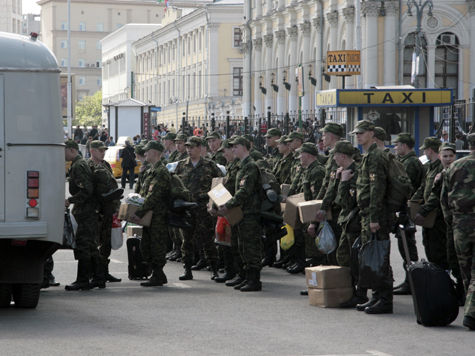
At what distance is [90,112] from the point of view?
480ft

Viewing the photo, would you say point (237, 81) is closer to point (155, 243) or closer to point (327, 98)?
point (327, 98)

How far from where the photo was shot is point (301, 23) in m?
68.6

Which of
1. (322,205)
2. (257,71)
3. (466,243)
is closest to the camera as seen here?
(466,243)

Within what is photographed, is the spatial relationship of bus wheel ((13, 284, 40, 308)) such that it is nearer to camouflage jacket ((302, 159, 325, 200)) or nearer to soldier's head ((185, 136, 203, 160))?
camouflage jacket ((302, 159, 325, 200))

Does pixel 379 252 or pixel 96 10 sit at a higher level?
pixel 96 10

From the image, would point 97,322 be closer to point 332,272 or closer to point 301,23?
point 332,272

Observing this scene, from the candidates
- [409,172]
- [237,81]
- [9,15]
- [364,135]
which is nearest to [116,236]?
[409,172]

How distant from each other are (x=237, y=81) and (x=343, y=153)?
83116 mm

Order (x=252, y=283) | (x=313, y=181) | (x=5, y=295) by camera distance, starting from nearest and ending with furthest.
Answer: (x=5, y=295) → (x=252, y=283) → (x=313, y=181)

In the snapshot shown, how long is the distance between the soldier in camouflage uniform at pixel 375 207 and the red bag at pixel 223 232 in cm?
297

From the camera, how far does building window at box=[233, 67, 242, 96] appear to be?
310ft

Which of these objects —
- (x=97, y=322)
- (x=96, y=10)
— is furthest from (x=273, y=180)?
(x=96, y=10)

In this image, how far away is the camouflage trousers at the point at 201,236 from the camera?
14938 millimetres

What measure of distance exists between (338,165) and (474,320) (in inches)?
114
